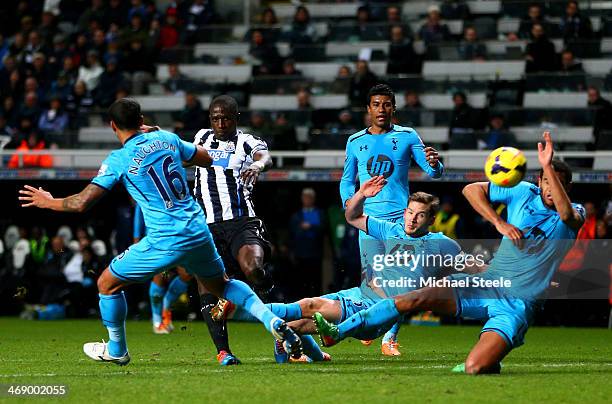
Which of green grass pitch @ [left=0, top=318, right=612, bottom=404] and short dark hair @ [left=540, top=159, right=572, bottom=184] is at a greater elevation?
Answer: short dark hair @ [left=540, top=159, right=572, bottom=184]

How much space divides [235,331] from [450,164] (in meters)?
4.42

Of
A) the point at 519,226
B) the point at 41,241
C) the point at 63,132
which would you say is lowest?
the point at 41,241

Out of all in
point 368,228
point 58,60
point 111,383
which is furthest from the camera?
point 58,60

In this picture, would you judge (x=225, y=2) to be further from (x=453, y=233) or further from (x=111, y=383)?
(x=111, y=383)

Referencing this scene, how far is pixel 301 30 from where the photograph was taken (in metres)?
22.7

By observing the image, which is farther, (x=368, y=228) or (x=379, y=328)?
(x=368, y=228)

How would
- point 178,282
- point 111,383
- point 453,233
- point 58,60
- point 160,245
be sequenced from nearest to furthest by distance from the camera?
point 111,383, point 160,245, point 178,282, point 453,233, point 58,60

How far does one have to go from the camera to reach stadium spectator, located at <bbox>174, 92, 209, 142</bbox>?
1959 centimetres

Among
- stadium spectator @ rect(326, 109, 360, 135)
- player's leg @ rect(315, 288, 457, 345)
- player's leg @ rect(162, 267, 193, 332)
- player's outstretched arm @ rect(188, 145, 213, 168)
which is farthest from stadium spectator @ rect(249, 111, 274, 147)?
player's leg @ rect(315, 288, 457, 345)

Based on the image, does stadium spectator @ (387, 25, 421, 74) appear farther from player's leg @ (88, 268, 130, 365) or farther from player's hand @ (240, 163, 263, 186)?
player's leg @ (88, 268, 130, 365)

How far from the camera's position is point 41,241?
19.6 metres

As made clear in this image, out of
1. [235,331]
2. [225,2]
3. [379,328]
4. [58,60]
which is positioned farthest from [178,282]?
[225,2]

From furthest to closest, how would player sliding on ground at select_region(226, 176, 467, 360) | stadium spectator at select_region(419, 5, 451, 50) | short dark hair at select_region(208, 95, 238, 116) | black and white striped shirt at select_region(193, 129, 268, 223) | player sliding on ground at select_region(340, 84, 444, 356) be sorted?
stadium spectator at select_region(419, 5, 451, 50) < player sliding on ground at select_region(340, 84, 444, 356) < black and white striped shirt at select_region(193, 129, 268, 223) < short dark hair at select_region(208, 95, 238, 116) < player sliding on ground at select_region(226, 176, 467, 360)

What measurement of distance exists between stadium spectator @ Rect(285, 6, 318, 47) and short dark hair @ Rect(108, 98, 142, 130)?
13.9 meters
